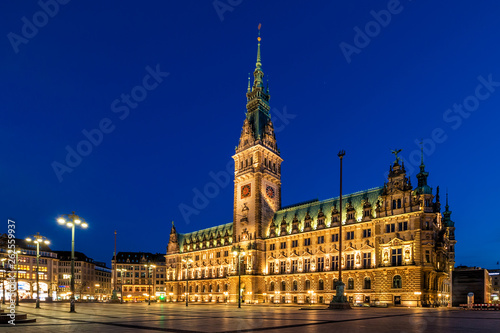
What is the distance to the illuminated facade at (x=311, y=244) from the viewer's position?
68.8 metres

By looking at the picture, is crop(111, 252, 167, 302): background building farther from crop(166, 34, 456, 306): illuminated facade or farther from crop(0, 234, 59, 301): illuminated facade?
crop(166, 34, 456, 306): illuminated facade

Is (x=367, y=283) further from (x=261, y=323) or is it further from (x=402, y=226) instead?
(x=261, y=323)

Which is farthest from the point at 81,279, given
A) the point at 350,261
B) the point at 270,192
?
the point at 350,261

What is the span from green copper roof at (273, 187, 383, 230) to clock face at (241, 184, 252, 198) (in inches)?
354

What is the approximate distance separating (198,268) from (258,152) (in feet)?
141

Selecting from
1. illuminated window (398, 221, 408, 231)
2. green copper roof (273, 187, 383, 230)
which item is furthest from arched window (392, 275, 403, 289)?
green copper roof (273, 187, 383, 230)

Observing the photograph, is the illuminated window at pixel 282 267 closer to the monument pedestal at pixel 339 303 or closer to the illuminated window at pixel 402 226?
the illuminated window at pixel 402 226

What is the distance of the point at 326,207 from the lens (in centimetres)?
9006

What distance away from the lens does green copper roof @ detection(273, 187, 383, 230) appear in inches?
3189

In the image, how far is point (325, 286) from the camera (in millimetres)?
81625

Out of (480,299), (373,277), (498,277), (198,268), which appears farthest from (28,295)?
(498,277)

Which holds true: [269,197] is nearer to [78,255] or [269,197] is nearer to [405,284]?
[405,284]

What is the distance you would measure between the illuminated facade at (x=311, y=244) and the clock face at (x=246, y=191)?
266 mm

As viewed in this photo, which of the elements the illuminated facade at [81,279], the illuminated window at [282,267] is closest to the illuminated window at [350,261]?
the illuminated window at [282,267]
